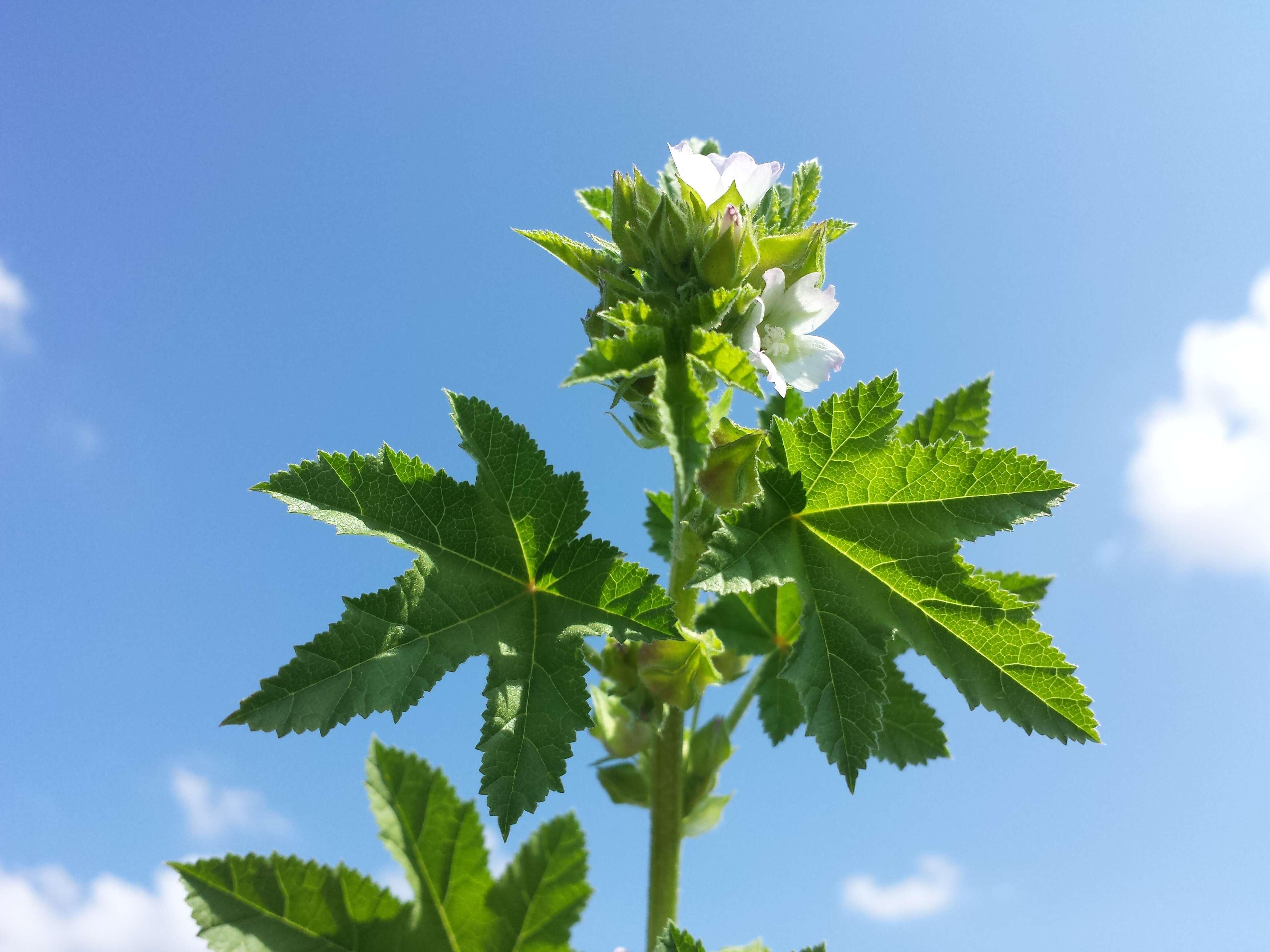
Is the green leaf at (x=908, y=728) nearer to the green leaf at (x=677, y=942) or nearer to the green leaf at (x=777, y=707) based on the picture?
the green leaf at (x=777, y=707)

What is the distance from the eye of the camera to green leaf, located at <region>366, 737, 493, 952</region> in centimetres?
234

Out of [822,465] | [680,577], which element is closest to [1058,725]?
[822,465]

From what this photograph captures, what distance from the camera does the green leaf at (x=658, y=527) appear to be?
9.20ft

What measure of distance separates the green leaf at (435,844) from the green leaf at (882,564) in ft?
3.18

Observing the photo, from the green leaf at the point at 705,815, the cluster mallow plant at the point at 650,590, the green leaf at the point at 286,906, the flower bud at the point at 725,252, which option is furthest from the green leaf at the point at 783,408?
the green leaf at the point at 286,906

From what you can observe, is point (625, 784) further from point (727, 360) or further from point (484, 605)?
point (727, 360)

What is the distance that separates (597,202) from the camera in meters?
2.63

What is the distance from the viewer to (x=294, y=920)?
2176 mm

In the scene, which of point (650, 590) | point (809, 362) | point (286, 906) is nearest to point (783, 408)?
point (809, 362)

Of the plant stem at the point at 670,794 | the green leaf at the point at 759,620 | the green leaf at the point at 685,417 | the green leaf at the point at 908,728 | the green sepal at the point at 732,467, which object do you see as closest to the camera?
the green leaf at the point at 685,417

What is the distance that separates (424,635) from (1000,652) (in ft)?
4.25

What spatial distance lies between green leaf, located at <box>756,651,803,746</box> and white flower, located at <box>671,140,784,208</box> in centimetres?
131

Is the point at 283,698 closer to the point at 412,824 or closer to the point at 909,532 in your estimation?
the point at 412,824

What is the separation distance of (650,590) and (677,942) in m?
0.74
